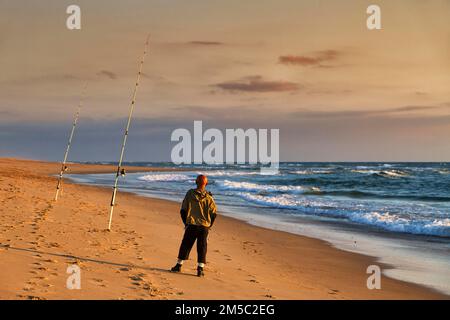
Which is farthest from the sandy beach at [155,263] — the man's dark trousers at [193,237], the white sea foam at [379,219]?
the white sea foam at [379,219]

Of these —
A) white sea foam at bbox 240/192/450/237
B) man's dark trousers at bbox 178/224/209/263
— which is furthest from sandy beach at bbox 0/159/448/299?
white sea foam at bbox 240/192/450/237

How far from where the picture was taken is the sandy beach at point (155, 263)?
626cm

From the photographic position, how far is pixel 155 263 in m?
8.18

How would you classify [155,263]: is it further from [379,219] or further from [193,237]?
[379,219]

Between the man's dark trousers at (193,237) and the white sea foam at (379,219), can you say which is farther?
the white sea foam at (379,219)

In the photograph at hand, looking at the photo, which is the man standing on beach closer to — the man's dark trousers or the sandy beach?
the man's dark trousers

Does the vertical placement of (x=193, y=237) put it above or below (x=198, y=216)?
below

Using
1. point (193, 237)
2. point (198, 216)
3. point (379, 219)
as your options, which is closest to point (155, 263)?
point (193, 237)

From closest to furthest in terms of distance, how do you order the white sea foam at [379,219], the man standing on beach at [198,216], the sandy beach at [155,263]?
1. the sandy beach at [155,263]
2. the man standing on beach at [198,216]
3. the white sea foam at [379,219]

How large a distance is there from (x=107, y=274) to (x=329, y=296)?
11.7 ft

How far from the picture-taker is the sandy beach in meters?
6.26

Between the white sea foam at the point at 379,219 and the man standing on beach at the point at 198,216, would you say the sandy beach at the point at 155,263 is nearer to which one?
the man standing on beach at the point at 198,216
